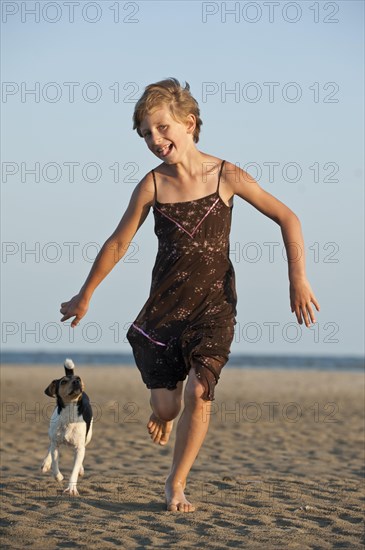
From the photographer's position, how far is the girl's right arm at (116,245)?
19.6 feet

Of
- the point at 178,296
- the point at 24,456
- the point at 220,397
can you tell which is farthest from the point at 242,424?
the point at 178,296

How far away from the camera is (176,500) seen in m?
6.02

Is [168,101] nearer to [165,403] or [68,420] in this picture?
[165,403]

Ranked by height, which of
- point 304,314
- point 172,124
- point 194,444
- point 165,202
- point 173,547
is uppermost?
point 172,124

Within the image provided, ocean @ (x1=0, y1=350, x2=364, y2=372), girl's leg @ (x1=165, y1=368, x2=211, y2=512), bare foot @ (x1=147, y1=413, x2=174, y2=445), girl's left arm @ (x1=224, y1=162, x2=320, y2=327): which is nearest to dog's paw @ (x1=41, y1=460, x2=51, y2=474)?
bare foot @ (x1=147, y1=413, x2=174, y2=445)

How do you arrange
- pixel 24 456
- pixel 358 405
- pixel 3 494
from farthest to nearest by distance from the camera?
pixel 358 405 → pixel 24 456 → pixel 3 494

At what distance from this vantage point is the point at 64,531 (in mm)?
5445

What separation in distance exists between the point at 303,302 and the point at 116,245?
3.89 ft

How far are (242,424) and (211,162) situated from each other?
28.0ft

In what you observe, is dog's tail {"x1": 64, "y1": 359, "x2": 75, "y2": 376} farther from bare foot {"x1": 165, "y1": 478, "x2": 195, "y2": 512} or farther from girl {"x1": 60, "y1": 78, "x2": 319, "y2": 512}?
bare foot {"x1": 165, "y1": 478, "x2": 195, "y2": 512}

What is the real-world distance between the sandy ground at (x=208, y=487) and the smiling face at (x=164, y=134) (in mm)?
2165

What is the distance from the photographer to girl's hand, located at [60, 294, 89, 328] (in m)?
6.05

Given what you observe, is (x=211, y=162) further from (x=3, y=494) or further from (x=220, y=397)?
(x=220, y=397)

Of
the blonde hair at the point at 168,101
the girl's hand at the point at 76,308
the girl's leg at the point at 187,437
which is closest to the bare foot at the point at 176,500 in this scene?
the girl's leg at the point at 187,437
